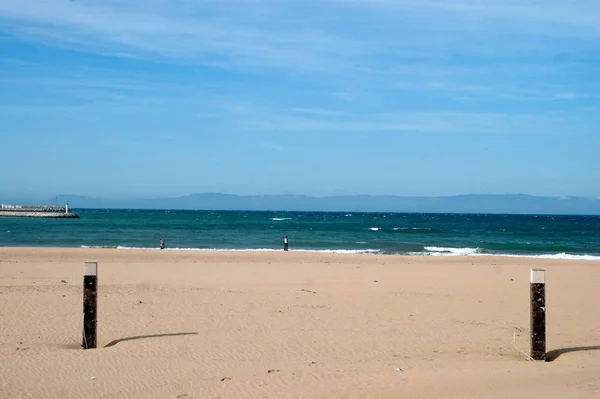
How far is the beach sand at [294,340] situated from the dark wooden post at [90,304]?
0.20 metres

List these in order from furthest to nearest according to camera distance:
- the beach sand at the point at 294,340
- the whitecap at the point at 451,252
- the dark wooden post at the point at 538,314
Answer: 1. the whitecap at the point at 451,252
2. the dark wooden post at the point at 538,314
3. the beach sand at the point at 294,340

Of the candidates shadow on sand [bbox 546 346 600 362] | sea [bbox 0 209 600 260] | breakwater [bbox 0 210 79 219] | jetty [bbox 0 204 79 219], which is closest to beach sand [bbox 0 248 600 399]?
shadow on sand [bbox 546 346 600 362]

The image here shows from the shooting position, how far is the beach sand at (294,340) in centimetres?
718

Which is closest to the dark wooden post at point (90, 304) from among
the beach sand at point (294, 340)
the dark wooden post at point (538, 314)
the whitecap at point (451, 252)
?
the beach sand at point (294, 340)

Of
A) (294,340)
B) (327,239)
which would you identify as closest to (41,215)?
(327,239)

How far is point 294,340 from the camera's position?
974cm

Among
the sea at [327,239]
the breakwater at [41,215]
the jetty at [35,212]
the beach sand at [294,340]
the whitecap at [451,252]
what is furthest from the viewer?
the jetty at [35,212]

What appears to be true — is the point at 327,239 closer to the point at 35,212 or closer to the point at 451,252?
the point at 451,252

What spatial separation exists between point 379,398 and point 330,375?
1.01 meters

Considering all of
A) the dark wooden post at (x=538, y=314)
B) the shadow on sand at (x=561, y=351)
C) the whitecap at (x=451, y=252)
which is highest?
the dark wooden post at (x=538, y=314)

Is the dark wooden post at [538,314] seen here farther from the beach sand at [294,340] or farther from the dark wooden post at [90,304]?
the dark wooden post at [90,304]

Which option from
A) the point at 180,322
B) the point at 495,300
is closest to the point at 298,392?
the point at 180,322

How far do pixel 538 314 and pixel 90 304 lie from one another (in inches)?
255

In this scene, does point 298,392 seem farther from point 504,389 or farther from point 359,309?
point 359,309
